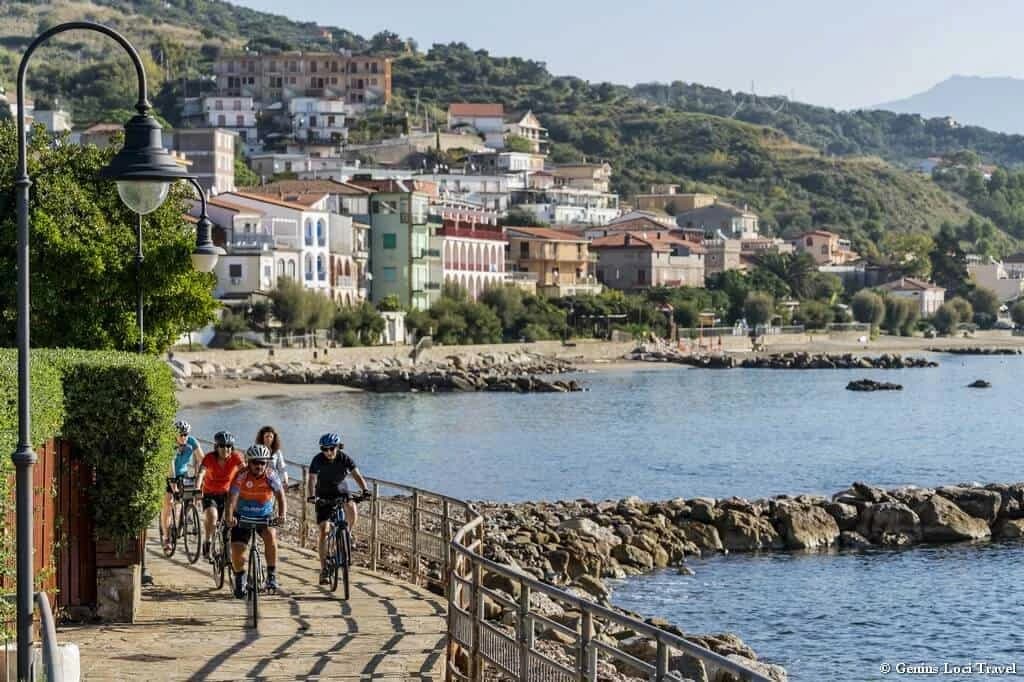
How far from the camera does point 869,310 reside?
147 metres

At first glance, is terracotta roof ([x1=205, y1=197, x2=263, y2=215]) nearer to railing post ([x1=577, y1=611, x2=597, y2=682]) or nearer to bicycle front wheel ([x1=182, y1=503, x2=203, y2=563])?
bicycle front wheel ([x1=182, y1=503, x2=203, y2=563])

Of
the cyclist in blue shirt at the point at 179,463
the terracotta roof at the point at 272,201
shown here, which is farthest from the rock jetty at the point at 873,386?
the cyclist in blue shirt at the point at 179,463

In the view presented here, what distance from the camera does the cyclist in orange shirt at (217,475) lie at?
17016mm

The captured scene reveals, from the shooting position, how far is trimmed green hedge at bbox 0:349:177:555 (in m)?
14.3

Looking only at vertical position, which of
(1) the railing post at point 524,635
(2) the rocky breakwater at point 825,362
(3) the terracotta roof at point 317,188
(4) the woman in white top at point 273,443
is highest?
(3) the terracotta roof at point 317,188

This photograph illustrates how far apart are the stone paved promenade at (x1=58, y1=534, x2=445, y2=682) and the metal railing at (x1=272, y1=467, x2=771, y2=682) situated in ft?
1.65

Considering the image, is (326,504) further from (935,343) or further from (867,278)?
(867,278)

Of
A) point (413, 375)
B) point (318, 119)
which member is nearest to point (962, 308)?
point (318, 119)

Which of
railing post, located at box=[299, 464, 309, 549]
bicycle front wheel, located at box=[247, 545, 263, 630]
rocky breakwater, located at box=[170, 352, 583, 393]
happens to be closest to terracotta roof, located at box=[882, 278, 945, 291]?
rocky breakwater, located at box=[170, 352, 583, 393]

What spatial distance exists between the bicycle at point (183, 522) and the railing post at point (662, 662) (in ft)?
34.9

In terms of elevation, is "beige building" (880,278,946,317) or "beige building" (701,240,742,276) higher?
"beige building" (701,240,742,276)

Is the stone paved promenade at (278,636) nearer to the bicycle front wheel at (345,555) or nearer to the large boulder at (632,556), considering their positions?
the bicycle front wheel at (345,555)

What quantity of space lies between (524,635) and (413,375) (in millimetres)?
77440

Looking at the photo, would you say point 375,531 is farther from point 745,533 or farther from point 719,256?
point 719,256
